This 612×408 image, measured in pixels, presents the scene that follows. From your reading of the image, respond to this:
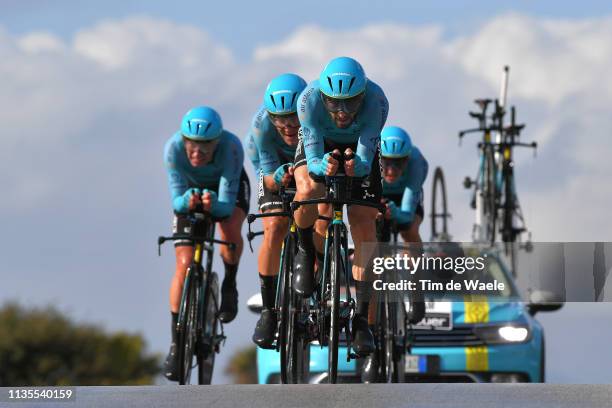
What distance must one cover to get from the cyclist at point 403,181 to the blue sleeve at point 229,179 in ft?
4.07

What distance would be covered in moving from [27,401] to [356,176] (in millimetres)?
2660

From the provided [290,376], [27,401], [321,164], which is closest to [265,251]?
[290,376]

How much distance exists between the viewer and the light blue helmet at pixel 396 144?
45.0 feet

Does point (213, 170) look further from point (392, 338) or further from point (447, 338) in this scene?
point (447, 338)

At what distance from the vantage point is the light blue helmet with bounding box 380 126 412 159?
1373cm

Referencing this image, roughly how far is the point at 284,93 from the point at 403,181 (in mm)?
2489

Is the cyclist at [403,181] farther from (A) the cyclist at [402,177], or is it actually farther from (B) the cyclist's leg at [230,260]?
(B) the cyclist's leg at [230,260]

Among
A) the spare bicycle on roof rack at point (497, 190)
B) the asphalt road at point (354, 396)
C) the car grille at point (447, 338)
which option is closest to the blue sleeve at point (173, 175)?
the car grille at point (447, 338)

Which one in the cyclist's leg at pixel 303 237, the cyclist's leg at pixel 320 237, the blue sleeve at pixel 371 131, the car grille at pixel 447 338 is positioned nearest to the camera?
the blue sleeve at pixel 371 131

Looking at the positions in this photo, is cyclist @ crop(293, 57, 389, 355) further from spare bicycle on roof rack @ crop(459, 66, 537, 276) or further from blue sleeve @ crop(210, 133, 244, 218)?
spare bicycle on roof rack @ crop(459, 66, 537, 276)

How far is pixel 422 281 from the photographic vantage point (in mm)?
13852

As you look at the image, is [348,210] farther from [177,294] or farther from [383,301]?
[177,294]

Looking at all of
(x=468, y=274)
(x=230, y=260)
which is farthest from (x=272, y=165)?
(x=468, y=274)

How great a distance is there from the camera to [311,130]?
10.8 metres
